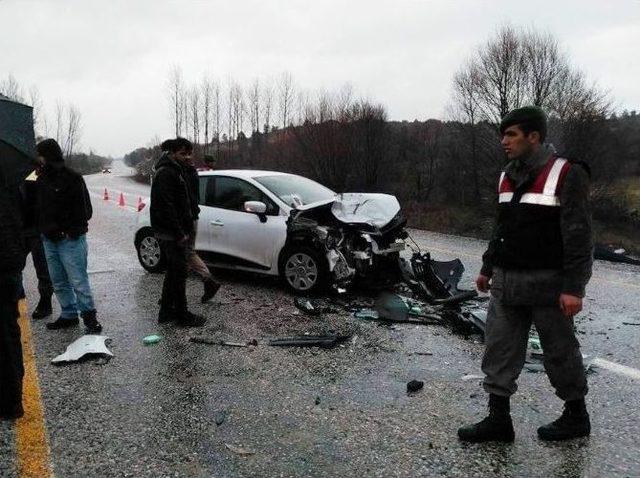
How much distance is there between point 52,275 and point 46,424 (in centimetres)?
232

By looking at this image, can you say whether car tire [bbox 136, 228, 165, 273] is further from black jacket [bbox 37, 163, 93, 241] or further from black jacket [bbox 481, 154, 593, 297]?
black jacket [bbox 481, 154, 593, 297]

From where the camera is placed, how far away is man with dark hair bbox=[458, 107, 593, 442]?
2910 millimetres

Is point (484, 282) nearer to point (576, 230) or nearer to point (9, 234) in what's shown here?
point (576, 230)

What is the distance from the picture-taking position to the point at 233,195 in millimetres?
7590

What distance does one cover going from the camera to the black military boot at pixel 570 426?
10.5ft

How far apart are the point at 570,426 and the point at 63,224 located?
15.2 feet

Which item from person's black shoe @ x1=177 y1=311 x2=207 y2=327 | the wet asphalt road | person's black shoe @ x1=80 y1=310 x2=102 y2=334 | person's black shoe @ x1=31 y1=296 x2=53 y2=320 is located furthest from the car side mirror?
person's black shoe @ x1=31 y1=296 x2=53 y2=320

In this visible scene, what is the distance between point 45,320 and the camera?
18.9ft

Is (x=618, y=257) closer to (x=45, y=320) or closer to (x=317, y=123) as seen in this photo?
(x=45, y=320)

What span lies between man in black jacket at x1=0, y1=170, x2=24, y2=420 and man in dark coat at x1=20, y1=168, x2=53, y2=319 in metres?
2.03

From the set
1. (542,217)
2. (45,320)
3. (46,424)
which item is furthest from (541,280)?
(45,320)

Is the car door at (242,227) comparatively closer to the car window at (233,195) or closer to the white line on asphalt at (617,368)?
the car window at (233,195)

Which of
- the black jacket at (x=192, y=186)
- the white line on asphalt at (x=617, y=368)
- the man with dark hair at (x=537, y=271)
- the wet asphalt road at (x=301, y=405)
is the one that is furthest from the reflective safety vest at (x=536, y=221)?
the black jacket at (x=192, y=186)

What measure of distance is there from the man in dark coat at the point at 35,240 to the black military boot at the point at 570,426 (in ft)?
16.2
